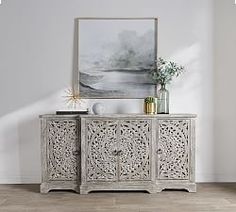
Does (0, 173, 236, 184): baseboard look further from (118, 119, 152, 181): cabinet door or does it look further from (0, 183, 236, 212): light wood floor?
(118, 119, 152, 181): cabinet door

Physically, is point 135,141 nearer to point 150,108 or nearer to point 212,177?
point 150,108

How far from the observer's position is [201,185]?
4.32 metres

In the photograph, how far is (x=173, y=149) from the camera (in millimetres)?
4043

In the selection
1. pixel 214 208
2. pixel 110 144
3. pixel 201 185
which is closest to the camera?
pixel 214 208

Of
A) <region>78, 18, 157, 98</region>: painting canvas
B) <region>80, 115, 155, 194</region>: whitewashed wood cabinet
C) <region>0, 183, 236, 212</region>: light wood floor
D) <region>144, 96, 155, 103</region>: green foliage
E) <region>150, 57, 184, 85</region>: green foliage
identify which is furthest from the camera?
<region>78, 18, 157, 98</region>: painting canvas

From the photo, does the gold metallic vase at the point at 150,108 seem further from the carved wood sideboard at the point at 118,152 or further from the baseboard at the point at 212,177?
the baseboard at the point at 212,177

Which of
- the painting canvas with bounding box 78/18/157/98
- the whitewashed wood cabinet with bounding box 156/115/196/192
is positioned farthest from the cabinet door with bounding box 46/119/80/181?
the whitewashed wood cabinet with bounding box 156/115/196/192

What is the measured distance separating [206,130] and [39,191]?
202cm

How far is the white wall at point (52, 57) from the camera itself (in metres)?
4.44

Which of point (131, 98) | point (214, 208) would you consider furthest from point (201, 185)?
point (131, 98)

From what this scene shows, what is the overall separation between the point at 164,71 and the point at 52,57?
1305 millimetres

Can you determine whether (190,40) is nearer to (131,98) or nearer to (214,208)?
(131,98)

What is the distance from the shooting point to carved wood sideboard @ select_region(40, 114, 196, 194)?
4.00 m

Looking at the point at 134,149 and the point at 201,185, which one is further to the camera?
the point at 201,185
